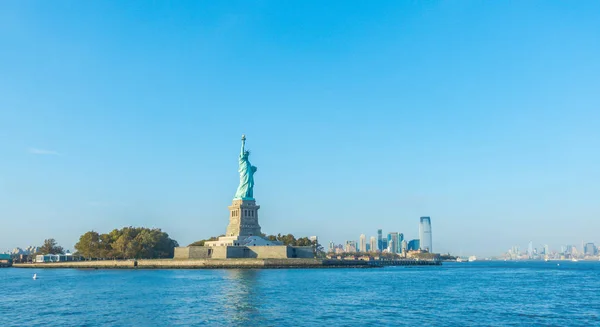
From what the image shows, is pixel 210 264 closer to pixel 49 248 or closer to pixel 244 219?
pixel 244 219

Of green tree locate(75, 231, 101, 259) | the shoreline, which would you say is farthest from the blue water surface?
green tree locate(75, 231, 101, 259)

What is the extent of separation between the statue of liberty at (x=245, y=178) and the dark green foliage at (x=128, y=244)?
19088 mm

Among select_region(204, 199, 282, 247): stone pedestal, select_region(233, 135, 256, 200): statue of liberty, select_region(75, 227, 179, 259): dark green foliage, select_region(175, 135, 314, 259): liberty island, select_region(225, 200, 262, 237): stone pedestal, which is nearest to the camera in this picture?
select_region(175, 135, 314, 259): liberty island

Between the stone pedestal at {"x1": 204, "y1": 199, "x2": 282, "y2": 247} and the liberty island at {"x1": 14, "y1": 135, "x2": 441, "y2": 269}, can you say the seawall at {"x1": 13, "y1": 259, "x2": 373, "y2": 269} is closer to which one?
the liberty island at {"x1": 14, "y1": 135, "x2": 441, "y2": 269}

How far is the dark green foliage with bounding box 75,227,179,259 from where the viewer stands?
9969 centimetres

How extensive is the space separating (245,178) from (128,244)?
2511 centimetres

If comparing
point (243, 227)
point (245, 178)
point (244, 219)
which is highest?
point (245, 178)

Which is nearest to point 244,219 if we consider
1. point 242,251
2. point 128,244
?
point 242,251

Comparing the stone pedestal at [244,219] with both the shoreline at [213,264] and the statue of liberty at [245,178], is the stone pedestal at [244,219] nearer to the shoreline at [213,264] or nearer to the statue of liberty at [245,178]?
the statue of liberty at [245,178]

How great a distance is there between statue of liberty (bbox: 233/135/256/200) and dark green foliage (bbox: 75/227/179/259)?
62.6 feet

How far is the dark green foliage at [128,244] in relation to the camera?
9969cm

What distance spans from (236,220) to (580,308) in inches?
2470

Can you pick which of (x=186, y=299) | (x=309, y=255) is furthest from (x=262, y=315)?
(x=309, y=255)

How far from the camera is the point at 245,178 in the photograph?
94.4 m
